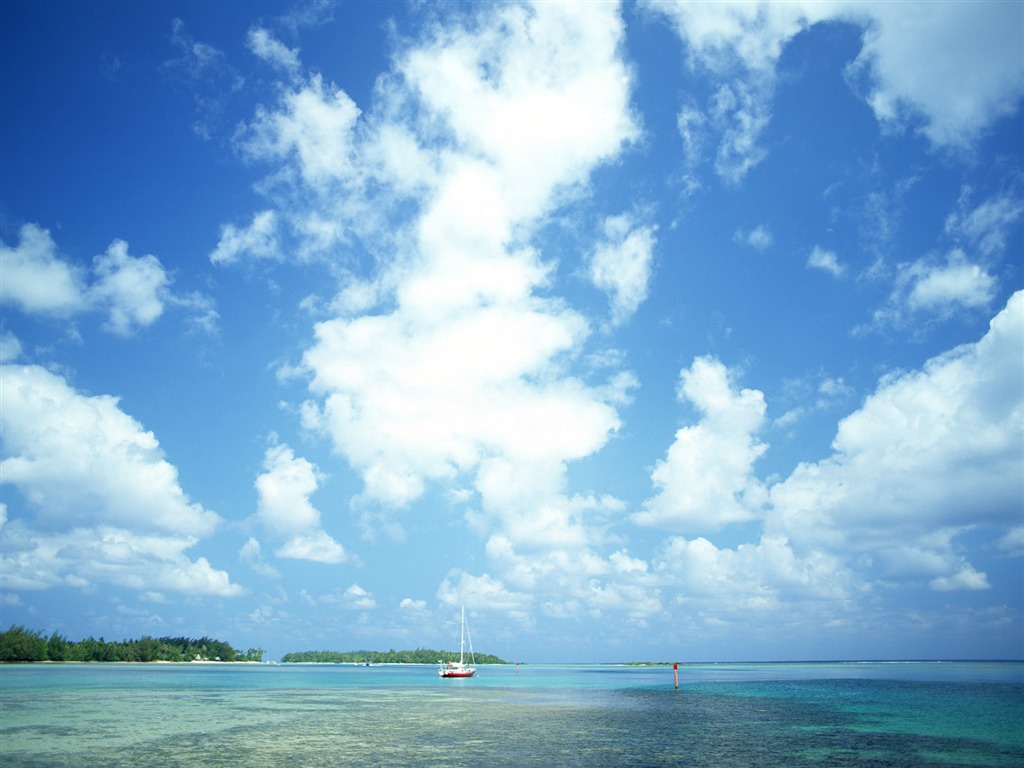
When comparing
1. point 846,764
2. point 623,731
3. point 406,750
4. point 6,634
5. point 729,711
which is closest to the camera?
point 846,764

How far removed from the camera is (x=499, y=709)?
64.5 m

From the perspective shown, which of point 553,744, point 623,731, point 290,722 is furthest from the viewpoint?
point 290,722

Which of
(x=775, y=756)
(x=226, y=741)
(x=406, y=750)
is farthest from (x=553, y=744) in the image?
(x=226, y=741)

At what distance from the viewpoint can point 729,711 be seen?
62906 millimetres

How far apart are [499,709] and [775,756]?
115 ft

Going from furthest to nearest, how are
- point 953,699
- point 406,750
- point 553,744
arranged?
point 953,699, point 553,744, point 406,750

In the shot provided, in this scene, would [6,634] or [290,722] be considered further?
[6,634]

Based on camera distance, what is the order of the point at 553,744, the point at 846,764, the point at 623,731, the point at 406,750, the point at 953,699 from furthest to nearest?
the point at 953,699 < the point at 623,731 < the point at 553,744 < the point at 406,750 < the point at 846,764

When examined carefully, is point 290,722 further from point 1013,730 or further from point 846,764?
point 1013,730

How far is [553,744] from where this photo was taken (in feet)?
127

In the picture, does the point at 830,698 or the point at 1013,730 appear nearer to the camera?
the point at 1013,730

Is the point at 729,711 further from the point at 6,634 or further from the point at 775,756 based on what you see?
the point at 6,634

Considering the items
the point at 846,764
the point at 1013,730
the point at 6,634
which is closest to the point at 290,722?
the point at 846,764

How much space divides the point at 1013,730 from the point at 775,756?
24.4 metres
